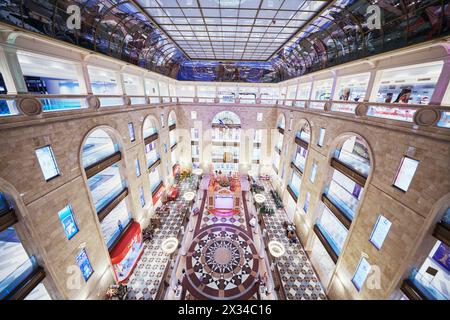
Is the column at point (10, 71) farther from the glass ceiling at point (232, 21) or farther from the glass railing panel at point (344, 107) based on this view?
the glass railing panel at point (344, 107)

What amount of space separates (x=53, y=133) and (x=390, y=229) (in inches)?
527

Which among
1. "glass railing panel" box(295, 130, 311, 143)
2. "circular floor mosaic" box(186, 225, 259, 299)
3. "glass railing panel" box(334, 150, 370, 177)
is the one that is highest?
"glass railing panel" box(295, 130, 311, 143)

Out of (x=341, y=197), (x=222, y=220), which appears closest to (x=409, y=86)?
(x=341, y=197)

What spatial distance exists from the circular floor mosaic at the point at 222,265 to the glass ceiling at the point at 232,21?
48.1ft

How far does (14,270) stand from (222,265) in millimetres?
9950

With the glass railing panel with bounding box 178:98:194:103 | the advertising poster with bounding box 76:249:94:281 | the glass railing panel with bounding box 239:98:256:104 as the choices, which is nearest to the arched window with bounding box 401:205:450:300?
the advertising poster with bounding box 76:249:94:281

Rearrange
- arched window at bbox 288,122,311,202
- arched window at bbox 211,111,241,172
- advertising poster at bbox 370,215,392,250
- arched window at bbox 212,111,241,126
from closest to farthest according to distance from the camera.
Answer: advertising poster at bbox 370,215,392,250, arched window at bbox 288,122,311,202, arched window at bbox 212,111,241,126, arched window at bbox 211,111,241,172

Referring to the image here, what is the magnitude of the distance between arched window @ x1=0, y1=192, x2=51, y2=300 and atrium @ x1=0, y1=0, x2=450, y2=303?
5 cm

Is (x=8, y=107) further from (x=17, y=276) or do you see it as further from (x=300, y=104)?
(x=300, y=104)

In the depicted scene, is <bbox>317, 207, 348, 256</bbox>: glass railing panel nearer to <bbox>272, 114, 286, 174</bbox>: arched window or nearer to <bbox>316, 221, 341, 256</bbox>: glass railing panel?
<bbox>316, 221, 341, 256</bbox>: glass railing panel

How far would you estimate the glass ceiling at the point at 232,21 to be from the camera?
8023 mm

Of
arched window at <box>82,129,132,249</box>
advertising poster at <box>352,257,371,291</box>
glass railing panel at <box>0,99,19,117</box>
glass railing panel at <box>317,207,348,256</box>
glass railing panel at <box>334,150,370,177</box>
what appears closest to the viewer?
glass railing panel at <box>0,99,19,117</box>

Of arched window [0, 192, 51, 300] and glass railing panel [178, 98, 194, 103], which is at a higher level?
glass railing panel [178, 98, 194, 103]

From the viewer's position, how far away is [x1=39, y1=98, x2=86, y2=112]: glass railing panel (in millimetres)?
6789
